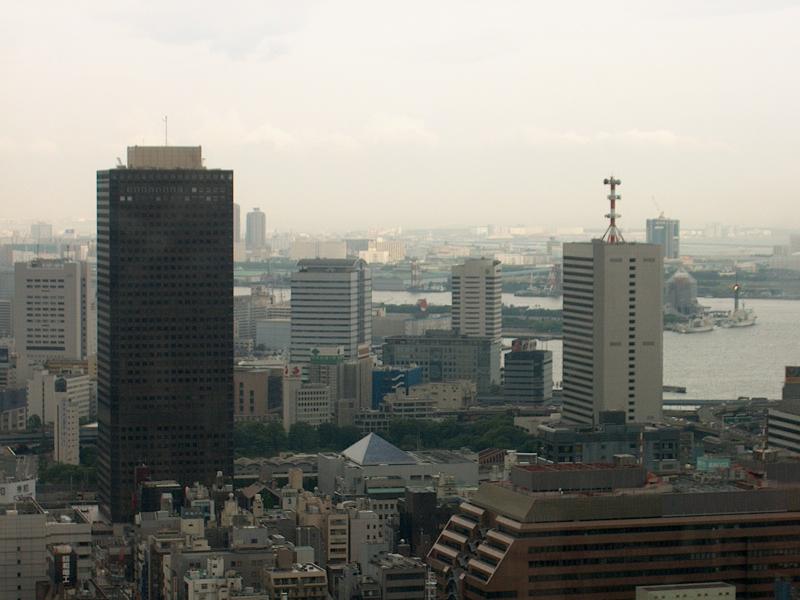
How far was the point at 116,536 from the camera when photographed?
15.1 metres

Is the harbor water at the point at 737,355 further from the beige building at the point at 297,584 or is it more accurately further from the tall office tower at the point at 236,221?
the beige building at the point at 297,584

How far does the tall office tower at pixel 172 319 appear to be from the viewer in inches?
670

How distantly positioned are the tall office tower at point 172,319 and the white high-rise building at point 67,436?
2.66 meters

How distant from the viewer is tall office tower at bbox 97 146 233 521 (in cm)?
1702

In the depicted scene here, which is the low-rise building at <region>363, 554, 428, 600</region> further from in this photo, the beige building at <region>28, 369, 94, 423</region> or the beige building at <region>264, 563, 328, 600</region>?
the beige building at <region>28, 369, 94, 423</region>

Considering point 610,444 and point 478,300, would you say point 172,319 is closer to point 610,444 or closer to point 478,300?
point 610,444

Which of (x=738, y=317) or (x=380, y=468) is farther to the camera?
(x=738, y=317)

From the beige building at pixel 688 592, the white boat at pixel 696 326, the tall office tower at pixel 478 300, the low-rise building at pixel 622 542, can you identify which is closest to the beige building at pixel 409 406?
the tall office tower at pixel 478 300

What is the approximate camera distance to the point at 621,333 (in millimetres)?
18422

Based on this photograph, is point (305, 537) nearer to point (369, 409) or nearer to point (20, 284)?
point (369, 409)

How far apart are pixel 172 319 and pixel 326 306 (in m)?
13.4

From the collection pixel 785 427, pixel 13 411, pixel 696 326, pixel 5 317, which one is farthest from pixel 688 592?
pixel 696 326

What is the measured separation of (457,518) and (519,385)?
16239 millimetres

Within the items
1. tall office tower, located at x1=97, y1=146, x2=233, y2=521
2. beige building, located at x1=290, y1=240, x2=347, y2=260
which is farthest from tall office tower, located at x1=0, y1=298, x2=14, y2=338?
beige building, located at x1=290, y1=240, x2=347, y2=260
